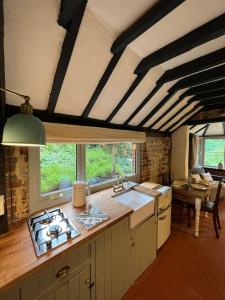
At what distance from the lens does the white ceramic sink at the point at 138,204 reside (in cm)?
174

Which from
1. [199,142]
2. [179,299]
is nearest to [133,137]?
[179,299]

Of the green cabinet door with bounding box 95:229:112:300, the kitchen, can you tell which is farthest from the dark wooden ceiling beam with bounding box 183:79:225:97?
the green cabinet door with bounding box 95:229:112:300

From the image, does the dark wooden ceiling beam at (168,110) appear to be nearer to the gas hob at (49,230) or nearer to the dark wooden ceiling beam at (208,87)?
the dark wooden ceiling beam at (208,87)

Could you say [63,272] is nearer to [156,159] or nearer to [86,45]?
[86,45]

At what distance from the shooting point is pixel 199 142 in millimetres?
5883

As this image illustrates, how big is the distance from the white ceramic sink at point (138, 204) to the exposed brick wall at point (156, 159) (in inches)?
38.8

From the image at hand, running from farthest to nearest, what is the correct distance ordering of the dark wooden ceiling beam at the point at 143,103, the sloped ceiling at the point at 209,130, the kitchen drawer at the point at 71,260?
the sloped ceiling at the point at 209,130 → the dark wooden ceiling beam at the point at 143,103 → the kitchen drawer at the point at 71,260

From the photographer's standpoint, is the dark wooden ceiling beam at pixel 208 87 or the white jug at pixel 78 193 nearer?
the white jug at pixel 78 193

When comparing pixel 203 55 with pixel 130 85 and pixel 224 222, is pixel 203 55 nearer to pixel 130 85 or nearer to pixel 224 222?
pixel 130 85

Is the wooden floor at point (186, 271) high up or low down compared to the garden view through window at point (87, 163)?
down

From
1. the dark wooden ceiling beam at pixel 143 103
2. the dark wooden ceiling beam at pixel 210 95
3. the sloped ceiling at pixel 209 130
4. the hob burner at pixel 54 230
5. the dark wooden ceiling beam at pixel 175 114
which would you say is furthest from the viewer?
the sloped ceiling at pixel 209 130

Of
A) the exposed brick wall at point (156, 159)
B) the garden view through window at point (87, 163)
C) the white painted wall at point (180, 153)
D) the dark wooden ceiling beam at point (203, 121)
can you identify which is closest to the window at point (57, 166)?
the garden view through window at point (87, 163)

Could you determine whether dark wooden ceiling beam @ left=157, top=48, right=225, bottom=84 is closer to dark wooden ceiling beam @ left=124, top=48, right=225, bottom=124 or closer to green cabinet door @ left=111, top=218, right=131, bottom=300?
dark wooden ceiling beam @ left=124, top=48, right=225, bottom=124

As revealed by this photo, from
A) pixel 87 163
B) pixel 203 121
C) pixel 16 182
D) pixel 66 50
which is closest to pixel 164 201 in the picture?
pixel 87 163
